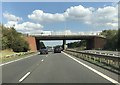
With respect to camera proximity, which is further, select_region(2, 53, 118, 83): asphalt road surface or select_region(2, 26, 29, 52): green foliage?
select_region(2, 26, 29, 52): green foliage

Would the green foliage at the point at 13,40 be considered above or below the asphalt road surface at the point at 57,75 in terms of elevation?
above

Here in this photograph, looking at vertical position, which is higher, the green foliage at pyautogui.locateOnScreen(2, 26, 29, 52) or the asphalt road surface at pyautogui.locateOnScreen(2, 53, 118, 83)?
the green foliage at pyautogui.locateOnScreen(2, 26, 29, 52)

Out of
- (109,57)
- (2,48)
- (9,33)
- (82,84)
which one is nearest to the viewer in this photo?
(82,84)

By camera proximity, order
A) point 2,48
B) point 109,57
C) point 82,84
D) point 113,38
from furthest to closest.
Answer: point 113,38 < point 2,48 < point 109,57 < point 82,84

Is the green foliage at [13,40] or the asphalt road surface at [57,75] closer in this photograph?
the asphalt road surface at [57,75]

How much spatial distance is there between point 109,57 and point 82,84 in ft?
33.1

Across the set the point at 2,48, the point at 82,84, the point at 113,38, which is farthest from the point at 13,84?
the point at 113,38

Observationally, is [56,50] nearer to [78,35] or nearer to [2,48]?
[2,48]

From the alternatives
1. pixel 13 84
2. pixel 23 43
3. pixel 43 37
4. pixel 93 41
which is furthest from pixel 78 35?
pixel 13 84

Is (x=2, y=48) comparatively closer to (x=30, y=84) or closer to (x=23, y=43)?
(x=23, y=43)

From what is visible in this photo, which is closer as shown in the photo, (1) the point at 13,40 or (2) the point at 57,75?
(2) the point at 57,75

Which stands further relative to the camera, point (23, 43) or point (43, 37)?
point (43, 37)

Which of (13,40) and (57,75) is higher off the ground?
(13,40)

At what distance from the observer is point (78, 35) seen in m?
104
